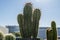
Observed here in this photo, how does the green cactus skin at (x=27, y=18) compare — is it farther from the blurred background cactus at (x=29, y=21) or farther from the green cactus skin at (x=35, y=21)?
the green cactus skin at (x=35, y=21)

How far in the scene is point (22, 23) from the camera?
364 inches

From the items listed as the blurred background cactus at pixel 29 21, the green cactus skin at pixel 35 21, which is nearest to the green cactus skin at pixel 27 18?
the blurred background cactus at pixel 29 21

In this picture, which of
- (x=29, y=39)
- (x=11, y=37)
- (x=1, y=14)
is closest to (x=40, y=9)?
(x=29, y=39)

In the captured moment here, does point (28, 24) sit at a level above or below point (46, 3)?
below

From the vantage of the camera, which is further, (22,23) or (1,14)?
(1,14)

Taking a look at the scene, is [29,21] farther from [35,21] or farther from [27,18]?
[35,21]

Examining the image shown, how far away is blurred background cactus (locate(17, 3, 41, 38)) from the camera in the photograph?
910cm

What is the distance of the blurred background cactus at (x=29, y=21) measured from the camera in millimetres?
9102

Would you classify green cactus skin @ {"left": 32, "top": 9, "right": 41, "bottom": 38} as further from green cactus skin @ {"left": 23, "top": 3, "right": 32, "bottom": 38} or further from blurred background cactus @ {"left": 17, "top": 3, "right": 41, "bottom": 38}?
green cactus skin @ {"left": 23, "top": 3, "right": 32, "bottom": 38}

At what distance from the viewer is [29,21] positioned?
909 cm

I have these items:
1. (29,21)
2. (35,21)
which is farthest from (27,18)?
(35,21)

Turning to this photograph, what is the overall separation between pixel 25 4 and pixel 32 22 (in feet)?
3.42

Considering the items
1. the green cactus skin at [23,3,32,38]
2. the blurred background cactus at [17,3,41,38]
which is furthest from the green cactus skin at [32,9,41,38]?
the green cactus skin at [23,3,32,38]

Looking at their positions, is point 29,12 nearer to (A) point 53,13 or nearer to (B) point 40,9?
(B) point 40,9
